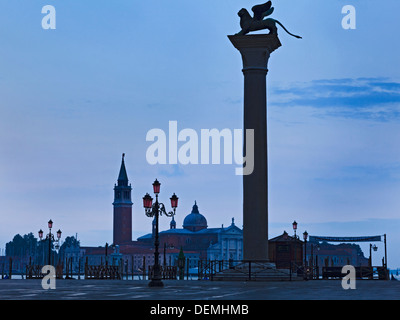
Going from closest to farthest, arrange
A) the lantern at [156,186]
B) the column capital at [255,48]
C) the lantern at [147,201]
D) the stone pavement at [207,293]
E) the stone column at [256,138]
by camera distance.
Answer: the stone pavement at [207,293] < the lantern at [156,186] < the lantern at [147,201] < the stone column at [256,138] < the column capital at [255,48]

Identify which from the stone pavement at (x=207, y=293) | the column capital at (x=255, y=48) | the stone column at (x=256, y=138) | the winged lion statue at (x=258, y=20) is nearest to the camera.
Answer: the stone pavement at (x=207, y=293)

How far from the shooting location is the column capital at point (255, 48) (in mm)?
37219

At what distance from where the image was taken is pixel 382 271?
5334 cm

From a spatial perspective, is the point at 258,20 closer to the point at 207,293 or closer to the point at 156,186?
the point at 156,186

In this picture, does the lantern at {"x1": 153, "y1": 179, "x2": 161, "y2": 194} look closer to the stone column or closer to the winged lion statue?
the stone column

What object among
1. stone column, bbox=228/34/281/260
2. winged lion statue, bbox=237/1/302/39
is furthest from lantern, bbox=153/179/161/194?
winged lion statue, bbox=237/1/302/39

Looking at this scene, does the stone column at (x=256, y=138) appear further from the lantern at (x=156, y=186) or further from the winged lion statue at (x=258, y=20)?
the lantern at (x=156, y=186)

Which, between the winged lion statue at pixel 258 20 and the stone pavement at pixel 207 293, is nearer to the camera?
the stone pavement at pixel 207 293

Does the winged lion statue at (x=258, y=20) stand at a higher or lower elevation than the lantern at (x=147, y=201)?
higher

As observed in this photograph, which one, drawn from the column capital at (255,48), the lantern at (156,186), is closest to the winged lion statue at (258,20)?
the column capital at (255,48)
